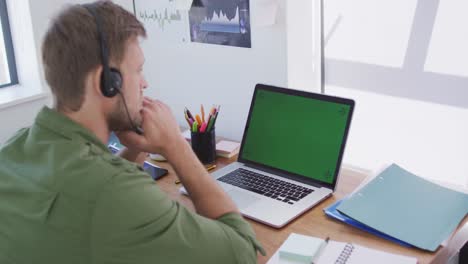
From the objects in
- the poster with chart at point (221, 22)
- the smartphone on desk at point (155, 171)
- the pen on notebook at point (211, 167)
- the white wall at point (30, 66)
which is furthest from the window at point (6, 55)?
the pen on notebook at point (211, 167)

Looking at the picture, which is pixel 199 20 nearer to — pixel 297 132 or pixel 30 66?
pixel 297 132

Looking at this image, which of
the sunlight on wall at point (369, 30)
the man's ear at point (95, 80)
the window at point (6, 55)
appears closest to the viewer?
the man's ear at point (95, 80)

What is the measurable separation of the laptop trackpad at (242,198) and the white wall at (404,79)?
20.4 inches

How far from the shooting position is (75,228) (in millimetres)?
919

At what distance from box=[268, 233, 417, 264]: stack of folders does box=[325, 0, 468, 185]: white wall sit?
2.00 ft

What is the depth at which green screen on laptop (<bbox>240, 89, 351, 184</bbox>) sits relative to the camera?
145cm

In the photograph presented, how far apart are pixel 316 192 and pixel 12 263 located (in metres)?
0.76

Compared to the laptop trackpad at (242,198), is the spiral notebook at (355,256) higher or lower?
lower

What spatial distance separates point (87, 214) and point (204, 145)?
786 millimetres

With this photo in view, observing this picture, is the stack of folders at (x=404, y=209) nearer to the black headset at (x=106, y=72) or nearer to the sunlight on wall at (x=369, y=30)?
the sunlight on wall at (x=369, y=30)

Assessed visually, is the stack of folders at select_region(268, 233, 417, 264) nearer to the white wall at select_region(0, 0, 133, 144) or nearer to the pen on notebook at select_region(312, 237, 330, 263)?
the pen on notebook at select_region(312, 237, 330, 263)

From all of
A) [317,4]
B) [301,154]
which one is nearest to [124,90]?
[301,154]

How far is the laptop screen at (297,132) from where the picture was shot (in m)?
1.45

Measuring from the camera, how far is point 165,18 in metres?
1.98
